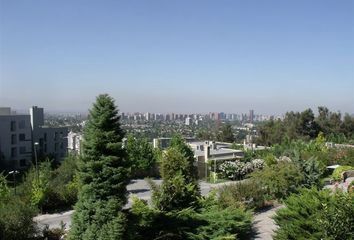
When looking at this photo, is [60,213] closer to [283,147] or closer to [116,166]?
[116,166]

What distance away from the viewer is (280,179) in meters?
21.6

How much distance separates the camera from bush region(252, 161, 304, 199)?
854 inches

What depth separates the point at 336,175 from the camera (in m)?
28.5

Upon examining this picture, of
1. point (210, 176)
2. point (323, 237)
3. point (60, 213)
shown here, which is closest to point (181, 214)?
point (323, 237)

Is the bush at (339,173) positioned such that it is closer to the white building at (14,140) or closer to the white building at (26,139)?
the white building at (26,139)

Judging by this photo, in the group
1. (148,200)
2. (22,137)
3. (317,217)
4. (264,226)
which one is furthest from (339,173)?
(22,137)

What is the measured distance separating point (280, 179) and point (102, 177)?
38.2ft

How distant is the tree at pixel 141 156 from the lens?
123 ft

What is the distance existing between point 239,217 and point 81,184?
5926mm

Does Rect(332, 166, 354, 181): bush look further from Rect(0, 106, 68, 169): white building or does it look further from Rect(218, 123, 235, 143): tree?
Rect(218, 123, 235, 143): tree

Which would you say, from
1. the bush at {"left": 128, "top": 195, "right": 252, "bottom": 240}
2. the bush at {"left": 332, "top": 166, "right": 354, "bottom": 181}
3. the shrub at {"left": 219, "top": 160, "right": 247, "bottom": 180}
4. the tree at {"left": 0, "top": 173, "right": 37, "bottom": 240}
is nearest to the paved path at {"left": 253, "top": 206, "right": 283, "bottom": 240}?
the bush at {"left": 128, "top": 195, "right": 252, "bottom": 240}

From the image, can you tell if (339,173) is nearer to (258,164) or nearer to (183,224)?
(258,164)

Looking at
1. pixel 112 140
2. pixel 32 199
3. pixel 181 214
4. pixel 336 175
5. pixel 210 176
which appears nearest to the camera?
pixel 112 140

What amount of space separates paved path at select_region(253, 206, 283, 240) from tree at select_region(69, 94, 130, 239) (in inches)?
229
